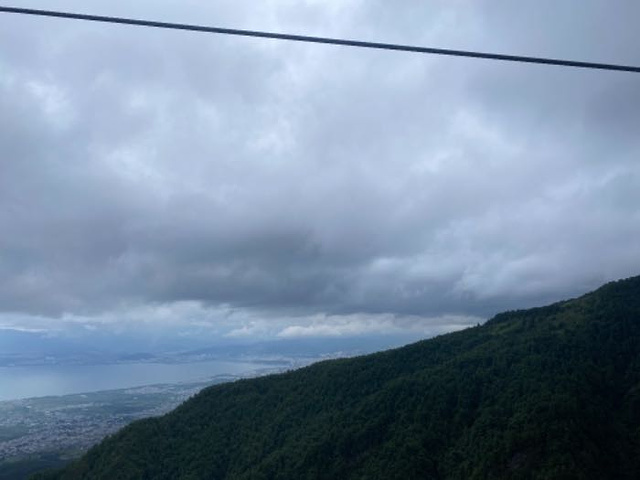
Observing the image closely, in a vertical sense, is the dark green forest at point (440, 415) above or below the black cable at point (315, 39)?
below

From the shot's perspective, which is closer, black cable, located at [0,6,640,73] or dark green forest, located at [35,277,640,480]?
black cable, located at [0,6,640,73]

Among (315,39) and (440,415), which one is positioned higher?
(315,39)

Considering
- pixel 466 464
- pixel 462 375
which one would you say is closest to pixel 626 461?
pixel 466 464

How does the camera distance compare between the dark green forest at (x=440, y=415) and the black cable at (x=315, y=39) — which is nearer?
the black cable at (x=315, y=39)

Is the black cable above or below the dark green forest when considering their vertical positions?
above

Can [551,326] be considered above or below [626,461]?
above

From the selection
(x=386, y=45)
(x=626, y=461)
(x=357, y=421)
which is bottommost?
(x=626, y=461)

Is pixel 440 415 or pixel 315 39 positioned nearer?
pixel 315 39

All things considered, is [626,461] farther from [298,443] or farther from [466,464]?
[298,443]
